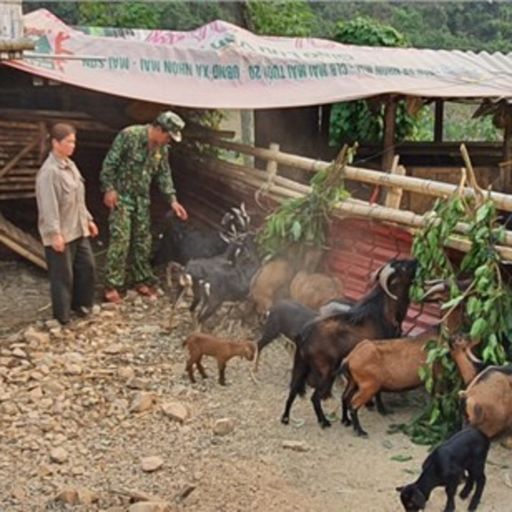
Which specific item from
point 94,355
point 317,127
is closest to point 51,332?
point 94,355

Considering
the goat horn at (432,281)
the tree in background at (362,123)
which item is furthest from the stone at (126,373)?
the tree in background at (362,123)

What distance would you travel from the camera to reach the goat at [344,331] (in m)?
5.64

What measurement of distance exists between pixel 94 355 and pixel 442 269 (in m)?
2.85

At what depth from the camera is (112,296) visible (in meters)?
8.10

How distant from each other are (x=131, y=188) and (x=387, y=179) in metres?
2.52

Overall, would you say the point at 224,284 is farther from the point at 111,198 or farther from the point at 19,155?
the point at 19,155

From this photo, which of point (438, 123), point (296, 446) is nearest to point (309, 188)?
point (296, 446)

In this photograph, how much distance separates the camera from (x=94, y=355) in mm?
6852

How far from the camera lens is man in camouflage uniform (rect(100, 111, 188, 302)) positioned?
798cm

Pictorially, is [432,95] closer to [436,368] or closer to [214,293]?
[214,293]

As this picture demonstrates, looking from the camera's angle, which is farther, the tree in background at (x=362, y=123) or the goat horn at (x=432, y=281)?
the tree in background at (x=362, y=123)

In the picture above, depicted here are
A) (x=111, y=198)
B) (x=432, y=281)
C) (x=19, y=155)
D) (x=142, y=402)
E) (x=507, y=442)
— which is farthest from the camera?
(x=19, y=155)

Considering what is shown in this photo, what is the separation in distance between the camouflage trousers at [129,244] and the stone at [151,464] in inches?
124

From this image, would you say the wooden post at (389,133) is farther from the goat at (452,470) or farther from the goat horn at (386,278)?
the goat at (452,470)
